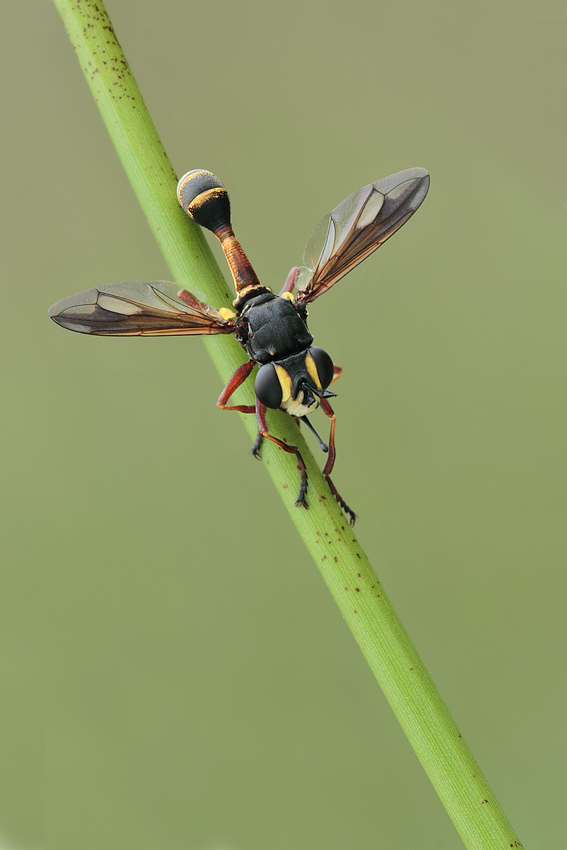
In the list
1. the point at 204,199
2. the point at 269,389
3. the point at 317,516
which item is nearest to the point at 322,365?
the point at 269,389

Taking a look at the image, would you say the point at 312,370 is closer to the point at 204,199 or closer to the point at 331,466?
the point at 331,466

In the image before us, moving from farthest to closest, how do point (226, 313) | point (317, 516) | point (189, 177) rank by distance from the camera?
point (189, 177) → point (226, 313) → point (317, 516)

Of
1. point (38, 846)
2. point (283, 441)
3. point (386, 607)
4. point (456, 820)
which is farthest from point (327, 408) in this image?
point (38, 846)

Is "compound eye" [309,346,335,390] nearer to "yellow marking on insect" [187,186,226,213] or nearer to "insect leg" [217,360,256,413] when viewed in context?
"insect leg" [217,360,256,413]

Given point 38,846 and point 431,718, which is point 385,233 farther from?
point 38,846

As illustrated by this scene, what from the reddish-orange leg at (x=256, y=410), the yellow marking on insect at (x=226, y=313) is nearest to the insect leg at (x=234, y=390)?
the reddish-orange leg at (x=256, y=410)

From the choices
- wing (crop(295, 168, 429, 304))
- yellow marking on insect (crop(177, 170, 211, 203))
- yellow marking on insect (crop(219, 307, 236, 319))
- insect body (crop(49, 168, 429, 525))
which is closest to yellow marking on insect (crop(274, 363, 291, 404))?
insect body (crop(49, 168, 429, 525))

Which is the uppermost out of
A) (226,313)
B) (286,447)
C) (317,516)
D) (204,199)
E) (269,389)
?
(204,199)
